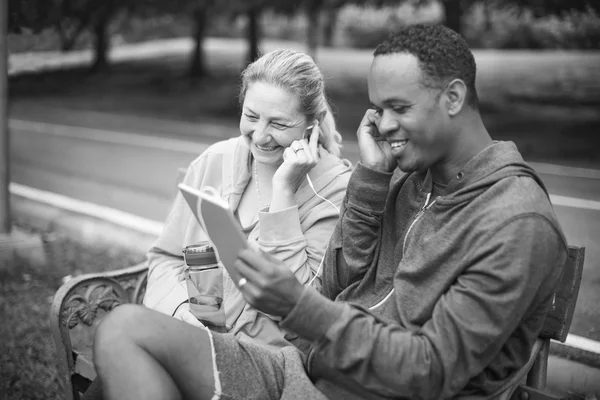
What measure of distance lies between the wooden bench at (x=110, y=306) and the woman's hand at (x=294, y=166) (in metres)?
0.95

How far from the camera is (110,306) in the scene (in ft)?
12.2

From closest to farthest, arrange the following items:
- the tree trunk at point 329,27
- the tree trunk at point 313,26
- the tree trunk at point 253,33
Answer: the tree trunk at point 313,26, the tree trunk at point 329,27, the tree trunk at point 253,33

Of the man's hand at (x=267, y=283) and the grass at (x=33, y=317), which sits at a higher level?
the man's hand at (x=267, y=283)

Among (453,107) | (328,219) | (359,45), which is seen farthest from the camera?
(359,45)

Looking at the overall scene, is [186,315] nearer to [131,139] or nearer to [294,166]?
[294,166]

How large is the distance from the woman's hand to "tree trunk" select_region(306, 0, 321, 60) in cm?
1697

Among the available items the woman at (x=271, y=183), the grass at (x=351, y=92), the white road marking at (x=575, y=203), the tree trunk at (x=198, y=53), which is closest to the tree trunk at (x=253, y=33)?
the grass at (x=351, y=92)

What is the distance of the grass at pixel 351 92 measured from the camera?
14.6 m

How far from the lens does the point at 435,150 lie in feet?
8.16

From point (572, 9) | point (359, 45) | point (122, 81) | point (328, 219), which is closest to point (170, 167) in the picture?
point (572, 9)

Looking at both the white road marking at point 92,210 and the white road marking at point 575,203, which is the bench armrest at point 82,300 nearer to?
the white road marking at point 92,210

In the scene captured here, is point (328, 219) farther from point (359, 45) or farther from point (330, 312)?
point (359, 45)

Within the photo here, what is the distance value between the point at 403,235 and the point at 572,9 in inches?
476

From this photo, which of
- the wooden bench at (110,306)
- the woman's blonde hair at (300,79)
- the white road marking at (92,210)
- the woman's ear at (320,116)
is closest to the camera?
the wooden bench at (110,306)
